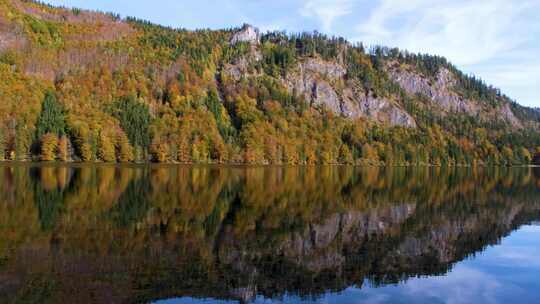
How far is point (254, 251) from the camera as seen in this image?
86.7 ft

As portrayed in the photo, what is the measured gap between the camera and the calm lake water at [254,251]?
64.7ft

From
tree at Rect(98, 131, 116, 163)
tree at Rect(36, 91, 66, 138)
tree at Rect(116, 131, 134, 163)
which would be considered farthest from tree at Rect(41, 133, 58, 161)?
tree at Rect(116, 131, 134, 163)

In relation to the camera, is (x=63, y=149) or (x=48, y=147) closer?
(x=48, y=147)

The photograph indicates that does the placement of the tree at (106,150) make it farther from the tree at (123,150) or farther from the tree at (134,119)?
the tree at (134,119)

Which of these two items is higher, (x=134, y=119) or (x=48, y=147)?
(x=134, y=119)

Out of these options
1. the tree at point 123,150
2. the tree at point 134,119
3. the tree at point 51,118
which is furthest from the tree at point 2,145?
the tree at point 134,119

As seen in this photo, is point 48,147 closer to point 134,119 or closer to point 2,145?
point 2,145

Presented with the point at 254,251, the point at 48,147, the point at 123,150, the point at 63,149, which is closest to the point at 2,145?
the point at 48,147

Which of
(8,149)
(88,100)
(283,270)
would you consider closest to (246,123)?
(88,100)

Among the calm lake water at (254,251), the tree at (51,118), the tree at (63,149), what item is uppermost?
the tree at (51,118)

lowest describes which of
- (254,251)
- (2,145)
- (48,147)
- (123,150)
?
(254,251)

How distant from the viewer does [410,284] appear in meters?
22.3

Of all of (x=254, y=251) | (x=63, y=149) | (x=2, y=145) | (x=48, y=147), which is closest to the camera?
(x=254, y=251)

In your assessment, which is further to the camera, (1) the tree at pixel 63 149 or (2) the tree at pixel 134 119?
(2) the tree at pixel 134 119
